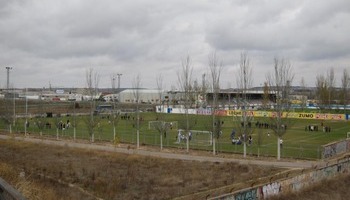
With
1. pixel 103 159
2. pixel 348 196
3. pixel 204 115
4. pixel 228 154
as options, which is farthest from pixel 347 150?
pixel 204 115

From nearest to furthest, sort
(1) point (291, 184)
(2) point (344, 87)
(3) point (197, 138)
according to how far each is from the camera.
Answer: (1) point (291, 184), (3) point (197, 138), (2) point (344, 87)

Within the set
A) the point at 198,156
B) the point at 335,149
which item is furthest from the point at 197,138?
the point at 335,149

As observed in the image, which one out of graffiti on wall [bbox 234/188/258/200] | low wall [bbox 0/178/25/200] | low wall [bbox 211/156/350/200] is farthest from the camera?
low wall [bbox 211/156/350/200]

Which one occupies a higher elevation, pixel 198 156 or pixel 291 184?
pixel 291 184

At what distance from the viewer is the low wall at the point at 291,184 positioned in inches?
766

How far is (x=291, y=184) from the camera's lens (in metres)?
23.6

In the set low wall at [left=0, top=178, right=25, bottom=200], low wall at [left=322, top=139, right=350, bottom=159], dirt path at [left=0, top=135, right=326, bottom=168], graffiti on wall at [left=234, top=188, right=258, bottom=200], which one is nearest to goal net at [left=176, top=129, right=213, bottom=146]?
dirt path at [left=0, top=135, right=326, bottom=168]

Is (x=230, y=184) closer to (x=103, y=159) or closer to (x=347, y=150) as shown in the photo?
(x=103, y=159)

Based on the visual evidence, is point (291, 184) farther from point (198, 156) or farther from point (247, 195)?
point (198, 156)

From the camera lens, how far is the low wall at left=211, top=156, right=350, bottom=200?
63.9ft

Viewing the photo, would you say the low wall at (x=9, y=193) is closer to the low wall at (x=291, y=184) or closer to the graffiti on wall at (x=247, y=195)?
the low wall at (x=291, y=184)

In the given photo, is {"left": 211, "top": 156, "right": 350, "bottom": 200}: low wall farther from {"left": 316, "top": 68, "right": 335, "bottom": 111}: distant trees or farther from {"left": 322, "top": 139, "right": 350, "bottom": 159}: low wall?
{"left": 316, "top": 68, "right": 335, "bottom": 111}: distant trees

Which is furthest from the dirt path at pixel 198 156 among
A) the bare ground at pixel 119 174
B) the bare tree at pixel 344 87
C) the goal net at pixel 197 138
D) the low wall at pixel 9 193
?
the bare tree at pixel 344 87

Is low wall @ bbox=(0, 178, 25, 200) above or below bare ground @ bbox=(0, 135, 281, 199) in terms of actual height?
above
